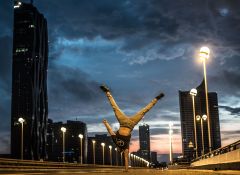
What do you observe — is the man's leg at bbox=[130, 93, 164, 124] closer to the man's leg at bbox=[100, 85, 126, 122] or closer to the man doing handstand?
the man doing handstand

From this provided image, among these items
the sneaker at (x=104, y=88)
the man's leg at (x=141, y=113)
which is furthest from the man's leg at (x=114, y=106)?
the man's leg at (x=141, y=113)

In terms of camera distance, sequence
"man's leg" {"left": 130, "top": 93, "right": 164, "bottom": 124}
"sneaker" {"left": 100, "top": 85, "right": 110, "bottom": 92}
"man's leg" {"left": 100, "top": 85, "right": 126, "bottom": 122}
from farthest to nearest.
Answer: "sneaker" {"left": 100, "top": 85, "right": 110, "bottom": 92} < "man's leg" {"left": 130, "top": 93, "right": 164, "bottom": 124} < "man's leg" {"left": 100, "top": 85, "right": 126, "bottom": 122}

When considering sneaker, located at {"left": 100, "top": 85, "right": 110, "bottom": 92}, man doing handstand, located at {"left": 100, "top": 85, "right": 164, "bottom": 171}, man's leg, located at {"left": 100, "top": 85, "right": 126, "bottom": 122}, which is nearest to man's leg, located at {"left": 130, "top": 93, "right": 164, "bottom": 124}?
man doing handstand, located at {"left": 100, "top": 85, "right": 164, "bottom": 171}

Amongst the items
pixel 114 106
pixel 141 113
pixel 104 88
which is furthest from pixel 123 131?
pixel 104 88

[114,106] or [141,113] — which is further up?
[114,106]

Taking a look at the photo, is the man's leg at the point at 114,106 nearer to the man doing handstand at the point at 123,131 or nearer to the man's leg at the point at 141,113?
the man doing handstand at the point at 123,131

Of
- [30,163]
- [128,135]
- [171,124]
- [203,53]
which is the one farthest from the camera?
[171,124]

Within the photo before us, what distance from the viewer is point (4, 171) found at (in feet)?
71.2

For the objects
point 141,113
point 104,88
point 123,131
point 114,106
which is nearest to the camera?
point 123,131

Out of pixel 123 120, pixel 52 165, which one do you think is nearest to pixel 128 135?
pixel 123 120

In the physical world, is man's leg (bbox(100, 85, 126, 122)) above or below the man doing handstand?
above

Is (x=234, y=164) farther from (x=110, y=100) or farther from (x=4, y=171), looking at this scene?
(x=4, y=171)

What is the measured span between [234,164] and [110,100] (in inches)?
285

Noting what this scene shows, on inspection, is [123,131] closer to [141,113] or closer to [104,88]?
[141,113]
